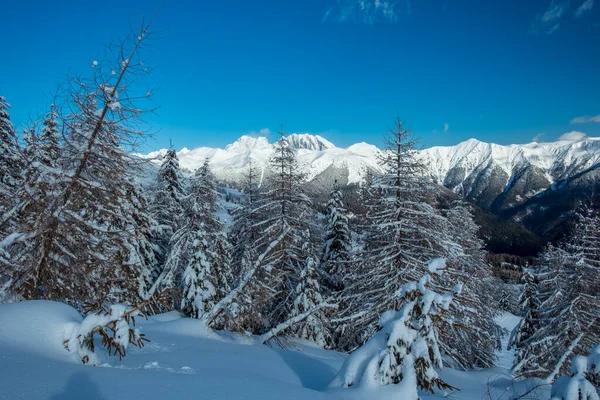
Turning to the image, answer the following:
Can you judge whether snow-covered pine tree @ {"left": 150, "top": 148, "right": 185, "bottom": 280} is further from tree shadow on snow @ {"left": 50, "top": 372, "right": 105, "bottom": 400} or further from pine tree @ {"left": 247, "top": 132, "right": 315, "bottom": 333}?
tree shadow on snow @ {"left": 50, "top": 372, "right": 105, "bottom": 400}

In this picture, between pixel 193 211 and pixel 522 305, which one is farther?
pixel 522 305

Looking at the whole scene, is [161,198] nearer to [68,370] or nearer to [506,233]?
[68,370]

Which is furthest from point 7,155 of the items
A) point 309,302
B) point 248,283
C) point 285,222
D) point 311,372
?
point 311,372

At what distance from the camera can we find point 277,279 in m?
13.5

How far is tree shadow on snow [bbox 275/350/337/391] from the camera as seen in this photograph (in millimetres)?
4339

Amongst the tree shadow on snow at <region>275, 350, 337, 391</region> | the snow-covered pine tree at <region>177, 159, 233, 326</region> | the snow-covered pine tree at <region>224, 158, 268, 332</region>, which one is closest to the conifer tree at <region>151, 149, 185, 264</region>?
the snow-covered pine tree at <region>177, 159, 233, 326</region>

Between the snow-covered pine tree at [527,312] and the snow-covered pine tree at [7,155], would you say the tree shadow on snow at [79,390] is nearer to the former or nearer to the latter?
the snow-covered pine tree at [7,155]

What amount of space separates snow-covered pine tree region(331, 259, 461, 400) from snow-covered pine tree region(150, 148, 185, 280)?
19664mm

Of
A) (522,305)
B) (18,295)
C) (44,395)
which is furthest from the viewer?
(522,305)

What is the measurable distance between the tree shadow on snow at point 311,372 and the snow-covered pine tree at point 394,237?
18.4 ft

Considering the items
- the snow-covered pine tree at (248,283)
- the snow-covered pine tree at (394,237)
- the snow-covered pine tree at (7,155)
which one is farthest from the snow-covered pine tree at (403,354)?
the snow-covered pine tree at (7,155)

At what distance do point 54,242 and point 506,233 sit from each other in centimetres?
20759

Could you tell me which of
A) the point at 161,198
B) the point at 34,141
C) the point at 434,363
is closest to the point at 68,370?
the point at 434,363

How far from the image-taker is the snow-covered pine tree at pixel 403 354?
12.0 ft
